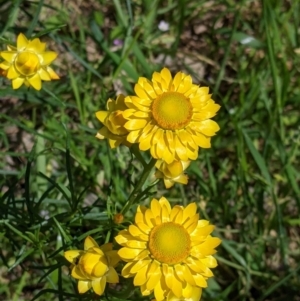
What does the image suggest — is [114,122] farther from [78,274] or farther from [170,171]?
[78,274]

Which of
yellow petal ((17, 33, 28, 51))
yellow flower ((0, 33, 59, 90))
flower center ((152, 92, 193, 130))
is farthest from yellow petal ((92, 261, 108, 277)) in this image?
yellow petal ((17, 33, 28, 51))

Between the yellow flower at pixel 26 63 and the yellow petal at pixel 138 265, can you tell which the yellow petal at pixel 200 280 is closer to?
the yellow petal at pixel 138 265

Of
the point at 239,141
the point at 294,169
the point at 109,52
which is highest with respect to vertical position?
the point at 109,52

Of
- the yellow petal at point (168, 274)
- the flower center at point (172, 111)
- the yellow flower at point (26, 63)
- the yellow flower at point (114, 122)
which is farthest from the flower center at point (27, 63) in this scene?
the yellow petal at point (168, 274)

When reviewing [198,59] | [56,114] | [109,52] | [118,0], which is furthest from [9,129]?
[198,59]

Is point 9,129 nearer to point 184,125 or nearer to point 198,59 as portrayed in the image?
point 198,59

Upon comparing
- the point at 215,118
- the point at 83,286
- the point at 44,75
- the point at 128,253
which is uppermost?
the point at 44,75

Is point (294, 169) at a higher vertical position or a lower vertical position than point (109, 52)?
lower

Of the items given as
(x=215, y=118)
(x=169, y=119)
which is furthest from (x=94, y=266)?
(x=215, y=118)
